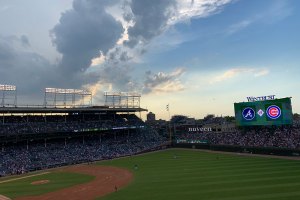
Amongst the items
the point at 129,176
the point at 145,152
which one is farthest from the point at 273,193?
the point at 145,152

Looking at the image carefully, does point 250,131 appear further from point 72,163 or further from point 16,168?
point 16,168

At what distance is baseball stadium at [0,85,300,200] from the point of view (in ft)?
113

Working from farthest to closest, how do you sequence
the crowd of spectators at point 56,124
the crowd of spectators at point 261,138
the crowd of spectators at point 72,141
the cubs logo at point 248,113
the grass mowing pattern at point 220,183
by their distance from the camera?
the crowd of spectators at point 56,124, the cubs logo at point 248,113, the crowd of spectators at point 72,141, the crowd of spectators at point 261,138, the grass mowing pattern at point 220,183

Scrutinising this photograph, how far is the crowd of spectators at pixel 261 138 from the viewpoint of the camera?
195ft

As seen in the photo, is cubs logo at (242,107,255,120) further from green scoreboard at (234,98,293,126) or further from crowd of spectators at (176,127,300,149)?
crowd of spectators at (176,127,300,149)

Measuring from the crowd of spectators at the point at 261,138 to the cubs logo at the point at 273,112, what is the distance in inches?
131

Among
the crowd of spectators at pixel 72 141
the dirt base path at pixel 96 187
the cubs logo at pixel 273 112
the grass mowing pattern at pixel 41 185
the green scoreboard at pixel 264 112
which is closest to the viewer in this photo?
the dirt base path at pixel 96 187

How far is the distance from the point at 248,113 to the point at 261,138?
6.54 m

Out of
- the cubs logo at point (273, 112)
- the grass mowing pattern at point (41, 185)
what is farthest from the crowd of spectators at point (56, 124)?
the cubs logo at point (273, 112)

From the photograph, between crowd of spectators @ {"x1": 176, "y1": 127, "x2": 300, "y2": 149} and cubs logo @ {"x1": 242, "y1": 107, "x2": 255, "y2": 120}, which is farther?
cubs logo @ {"x1": 242, "y1": 107, "x2": 255, "y2": 120}

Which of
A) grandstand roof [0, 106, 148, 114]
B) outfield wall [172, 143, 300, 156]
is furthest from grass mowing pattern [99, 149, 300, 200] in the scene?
grandstand roof [0, 106, 148, 114]

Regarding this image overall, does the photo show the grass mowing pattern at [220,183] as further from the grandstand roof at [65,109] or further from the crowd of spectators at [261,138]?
the grandstand roof at [65,109]

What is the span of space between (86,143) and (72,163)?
552 inches

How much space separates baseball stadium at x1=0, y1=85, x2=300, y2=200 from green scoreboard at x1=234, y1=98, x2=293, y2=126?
0.62 feet
